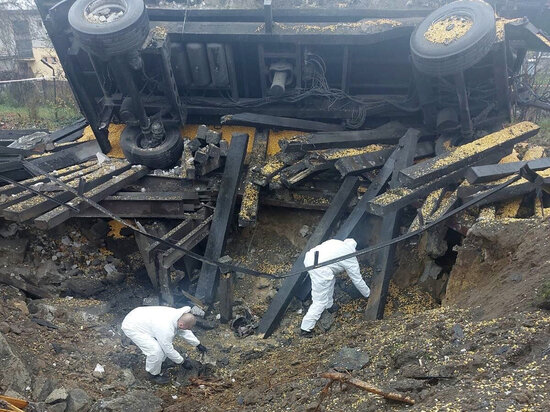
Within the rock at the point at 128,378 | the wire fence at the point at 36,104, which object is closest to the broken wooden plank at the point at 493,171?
the rock at the point at 128,378

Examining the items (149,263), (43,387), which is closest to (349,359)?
(43,387)

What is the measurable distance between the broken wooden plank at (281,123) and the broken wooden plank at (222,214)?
22.7 inches

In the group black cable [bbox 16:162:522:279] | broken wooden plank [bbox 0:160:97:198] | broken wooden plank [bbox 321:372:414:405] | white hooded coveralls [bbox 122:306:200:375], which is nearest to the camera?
broken wooden plank [bbox 321:372:414:405]

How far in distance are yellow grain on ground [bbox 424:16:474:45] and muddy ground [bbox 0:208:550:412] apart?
256 cm

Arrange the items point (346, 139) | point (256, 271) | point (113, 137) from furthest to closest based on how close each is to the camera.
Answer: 1. point (113, 137)
2. point (346, 139)
3. point (256, 271)

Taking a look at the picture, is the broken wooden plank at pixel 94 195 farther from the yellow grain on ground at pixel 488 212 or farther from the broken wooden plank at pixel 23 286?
the yellow grain on ground at pixel 488 212

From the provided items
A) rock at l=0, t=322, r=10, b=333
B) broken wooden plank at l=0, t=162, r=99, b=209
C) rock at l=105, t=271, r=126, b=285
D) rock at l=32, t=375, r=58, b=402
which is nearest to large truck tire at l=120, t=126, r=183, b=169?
broken wooden plank at l=0, t=162, r=99, b=209

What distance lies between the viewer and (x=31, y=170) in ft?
21.1

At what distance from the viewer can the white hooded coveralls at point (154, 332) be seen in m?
4.54

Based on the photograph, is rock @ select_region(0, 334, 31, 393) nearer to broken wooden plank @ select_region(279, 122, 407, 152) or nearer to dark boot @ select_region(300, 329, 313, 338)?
dark boot @ select_region(300, 329, 313, 338)

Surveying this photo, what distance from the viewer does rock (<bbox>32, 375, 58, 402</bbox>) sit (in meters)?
3.69

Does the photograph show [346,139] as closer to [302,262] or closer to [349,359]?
[302,262]

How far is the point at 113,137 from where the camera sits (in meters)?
7.80

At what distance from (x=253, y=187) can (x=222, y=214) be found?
1.87ft
